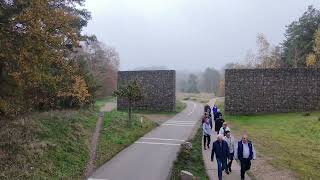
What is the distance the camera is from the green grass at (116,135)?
60.8 ft

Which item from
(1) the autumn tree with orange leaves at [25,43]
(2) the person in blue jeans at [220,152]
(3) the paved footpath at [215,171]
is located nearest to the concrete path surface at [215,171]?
(3) the paved footpath at [215,171]

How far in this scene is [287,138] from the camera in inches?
1000

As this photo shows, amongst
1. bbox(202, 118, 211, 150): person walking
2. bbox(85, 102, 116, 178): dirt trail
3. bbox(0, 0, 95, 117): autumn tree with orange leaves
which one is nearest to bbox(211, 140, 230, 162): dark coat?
bbox(85, 102, 116, 178): dirt trail

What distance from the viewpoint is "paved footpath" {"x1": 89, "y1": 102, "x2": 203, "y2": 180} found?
49.7 feet

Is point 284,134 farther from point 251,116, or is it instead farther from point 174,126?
point 251,116

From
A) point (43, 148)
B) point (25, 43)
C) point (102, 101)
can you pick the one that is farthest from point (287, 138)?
point (102, 101)

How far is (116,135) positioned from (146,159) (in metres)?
4.97

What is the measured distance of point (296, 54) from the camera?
2382 inches

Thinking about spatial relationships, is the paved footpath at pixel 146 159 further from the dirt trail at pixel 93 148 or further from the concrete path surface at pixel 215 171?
the concrete path surface at pixel 215 171

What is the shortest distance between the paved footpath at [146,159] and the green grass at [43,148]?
3.78 feet

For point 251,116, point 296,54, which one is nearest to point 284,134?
point 251,116

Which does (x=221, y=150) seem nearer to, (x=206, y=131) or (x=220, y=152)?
(x=220, y=152)

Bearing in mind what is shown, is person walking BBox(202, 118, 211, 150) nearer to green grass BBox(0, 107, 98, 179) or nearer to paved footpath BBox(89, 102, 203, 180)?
paved footpath BBox(89, 102, 203, 180)

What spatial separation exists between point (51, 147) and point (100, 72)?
2052 inches
